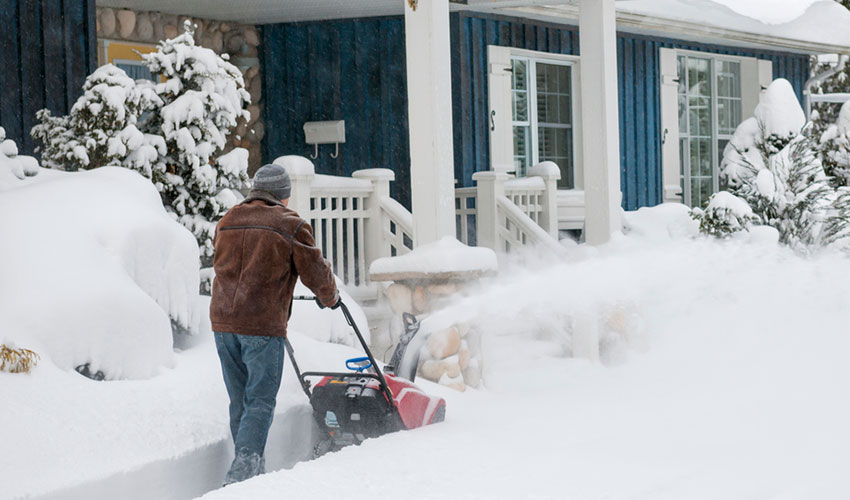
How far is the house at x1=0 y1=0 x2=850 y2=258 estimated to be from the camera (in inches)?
355

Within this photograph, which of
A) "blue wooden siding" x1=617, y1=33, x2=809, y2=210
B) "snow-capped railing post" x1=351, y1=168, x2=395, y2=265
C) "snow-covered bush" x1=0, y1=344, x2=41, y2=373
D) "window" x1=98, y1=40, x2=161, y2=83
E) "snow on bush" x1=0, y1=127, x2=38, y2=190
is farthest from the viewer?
"blue wooden siding" x1=617, y1=33, x2=809, y2=210

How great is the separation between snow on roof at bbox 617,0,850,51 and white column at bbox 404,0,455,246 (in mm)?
4669

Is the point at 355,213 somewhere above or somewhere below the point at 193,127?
below

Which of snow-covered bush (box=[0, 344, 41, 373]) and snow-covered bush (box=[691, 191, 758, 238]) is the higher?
snow-covered bush (box=[691, 191, 758, 238])

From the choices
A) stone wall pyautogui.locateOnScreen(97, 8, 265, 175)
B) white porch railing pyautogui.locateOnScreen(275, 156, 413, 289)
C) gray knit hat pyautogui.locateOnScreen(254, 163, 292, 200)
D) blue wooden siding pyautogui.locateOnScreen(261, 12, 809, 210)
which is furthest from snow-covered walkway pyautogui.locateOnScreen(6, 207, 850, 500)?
stone wall pyautogui.locateOnScreen(97, 8, 265, 175)

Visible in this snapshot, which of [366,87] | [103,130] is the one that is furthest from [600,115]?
[103,130]

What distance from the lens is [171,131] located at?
8.53 m

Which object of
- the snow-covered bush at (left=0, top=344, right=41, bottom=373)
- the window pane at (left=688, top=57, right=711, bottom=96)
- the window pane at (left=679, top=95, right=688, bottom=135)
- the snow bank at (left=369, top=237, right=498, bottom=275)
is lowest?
the snow-covered bush at (left=0, top=344, right=41, bottom=373)

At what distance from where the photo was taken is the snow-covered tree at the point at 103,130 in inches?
316

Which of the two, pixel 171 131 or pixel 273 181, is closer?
pixel 273 181

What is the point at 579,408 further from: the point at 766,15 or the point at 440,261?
the point at 766,15

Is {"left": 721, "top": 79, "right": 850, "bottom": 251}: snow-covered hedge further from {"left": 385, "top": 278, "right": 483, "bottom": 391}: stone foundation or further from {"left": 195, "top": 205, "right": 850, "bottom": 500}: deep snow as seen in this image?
{"left": 385, "top": 278, "right": 483, "bottom": 391}: stone foundation

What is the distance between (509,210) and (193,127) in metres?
3.91

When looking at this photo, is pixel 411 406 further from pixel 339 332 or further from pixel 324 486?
pixel 339 332
